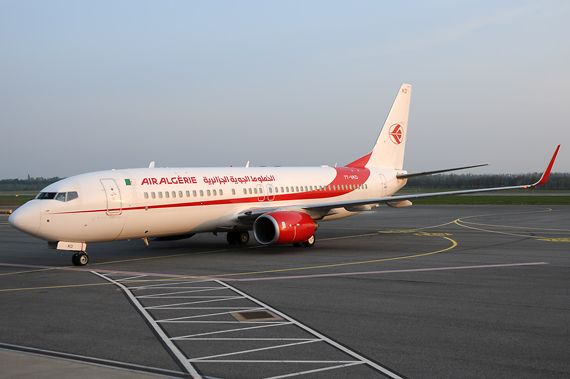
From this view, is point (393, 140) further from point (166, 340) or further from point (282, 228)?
point (166, 340)

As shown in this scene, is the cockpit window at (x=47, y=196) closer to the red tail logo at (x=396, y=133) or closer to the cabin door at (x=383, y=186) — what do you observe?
the cabin door at (x=383, y=186)

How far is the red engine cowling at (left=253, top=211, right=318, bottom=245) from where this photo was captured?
23703 millimetres

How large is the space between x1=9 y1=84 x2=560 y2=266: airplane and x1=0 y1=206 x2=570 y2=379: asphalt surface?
4.36 ft

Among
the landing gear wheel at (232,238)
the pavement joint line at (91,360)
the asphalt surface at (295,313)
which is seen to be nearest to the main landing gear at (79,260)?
the asphalt surface at (295,313)

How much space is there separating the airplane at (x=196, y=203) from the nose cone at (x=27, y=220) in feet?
0.11

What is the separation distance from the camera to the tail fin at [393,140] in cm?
3447

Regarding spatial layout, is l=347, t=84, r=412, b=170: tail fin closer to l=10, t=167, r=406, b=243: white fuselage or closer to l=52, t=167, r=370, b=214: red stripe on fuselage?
l=52, t=167, r=370, b=214: red stripe on fuselage

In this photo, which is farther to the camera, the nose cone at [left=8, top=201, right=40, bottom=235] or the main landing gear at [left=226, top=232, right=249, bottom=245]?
the main landing gear at [left=226, top=232, right=249, bottom=245]

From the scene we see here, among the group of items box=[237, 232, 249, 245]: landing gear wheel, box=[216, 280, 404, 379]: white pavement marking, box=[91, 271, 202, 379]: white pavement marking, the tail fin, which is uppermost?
the tail fin

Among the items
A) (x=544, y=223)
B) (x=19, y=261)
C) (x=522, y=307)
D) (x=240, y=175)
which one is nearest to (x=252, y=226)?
(x=240, y=175)

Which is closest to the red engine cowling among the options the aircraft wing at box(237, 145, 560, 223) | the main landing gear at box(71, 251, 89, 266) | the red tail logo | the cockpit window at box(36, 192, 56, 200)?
the aircraft wing at box(237, 145, 560, 223)

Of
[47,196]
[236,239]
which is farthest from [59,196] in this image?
[236,239]

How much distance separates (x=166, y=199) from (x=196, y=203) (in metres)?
1.55

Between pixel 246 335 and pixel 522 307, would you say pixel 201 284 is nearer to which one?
pixel 246 335
